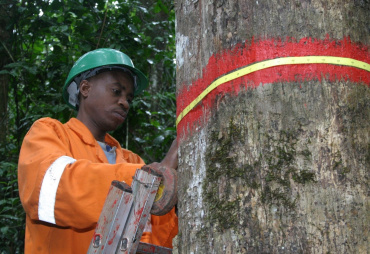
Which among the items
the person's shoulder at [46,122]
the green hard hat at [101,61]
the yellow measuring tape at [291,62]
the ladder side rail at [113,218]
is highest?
the green hard hat at [101,61]

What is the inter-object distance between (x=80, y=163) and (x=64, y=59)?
2989mm

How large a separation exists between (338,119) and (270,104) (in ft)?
0.58

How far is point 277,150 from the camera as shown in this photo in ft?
3.87

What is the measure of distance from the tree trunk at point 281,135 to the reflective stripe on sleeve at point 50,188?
740 mm

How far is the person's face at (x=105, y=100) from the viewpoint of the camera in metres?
2.96

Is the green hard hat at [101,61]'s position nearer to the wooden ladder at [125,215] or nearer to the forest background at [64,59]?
the forest background at [64,59]

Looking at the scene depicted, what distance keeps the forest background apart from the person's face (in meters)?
1.18

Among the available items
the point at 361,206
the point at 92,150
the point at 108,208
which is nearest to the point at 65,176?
the point at 108,208

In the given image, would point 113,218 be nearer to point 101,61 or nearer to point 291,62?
point 291,62

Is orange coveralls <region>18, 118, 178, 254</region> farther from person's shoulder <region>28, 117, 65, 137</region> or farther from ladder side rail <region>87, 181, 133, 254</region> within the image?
ladder side rail <region>87, 181, 133, 254</region>

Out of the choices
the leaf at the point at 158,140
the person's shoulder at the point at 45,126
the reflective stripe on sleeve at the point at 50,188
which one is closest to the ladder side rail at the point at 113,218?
the reflective stripe on sleeve at the point at 50,188

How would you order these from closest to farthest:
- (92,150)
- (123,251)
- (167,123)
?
(123,251), (92,150), (167,123)

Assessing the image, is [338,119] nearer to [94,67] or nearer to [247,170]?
[247,170]

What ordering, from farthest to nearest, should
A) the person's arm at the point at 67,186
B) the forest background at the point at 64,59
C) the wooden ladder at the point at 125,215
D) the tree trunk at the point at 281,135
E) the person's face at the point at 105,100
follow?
1. the forest background at the point at 64,59
2. the person's face at the point at 105,100
3. the person's arm at the point at 67,186
4. the wooden ladder at the point at 125,215
5. the tree trunk at the point at 281,135
